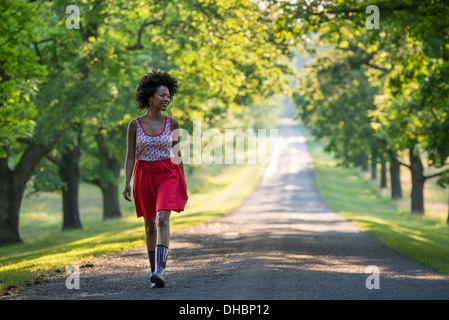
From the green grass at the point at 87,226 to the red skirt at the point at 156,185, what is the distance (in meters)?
1.94

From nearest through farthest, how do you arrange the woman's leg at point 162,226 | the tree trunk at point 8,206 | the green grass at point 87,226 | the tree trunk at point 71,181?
the woman's leg at point 162,226 < the green grass at point 87,226 < the tree trunk at point 8,206 < the tree trunk at point 71,181

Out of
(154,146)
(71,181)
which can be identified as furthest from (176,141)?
(71,181)

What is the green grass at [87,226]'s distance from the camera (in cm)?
955

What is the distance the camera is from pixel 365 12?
41.9 feet

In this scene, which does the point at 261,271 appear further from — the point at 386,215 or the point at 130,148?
the point at 386,215

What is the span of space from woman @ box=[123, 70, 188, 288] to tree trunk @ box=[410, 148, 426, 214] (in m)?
26.7

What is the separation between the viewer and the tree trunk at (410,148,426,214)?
31.6 m

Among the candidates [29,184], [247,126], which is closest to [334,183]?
[247,126]

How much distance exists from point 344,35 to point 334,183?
118ft

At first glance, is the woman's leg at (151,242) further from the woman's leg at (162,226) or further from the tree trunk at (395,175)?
the tree trunk at (395,175)

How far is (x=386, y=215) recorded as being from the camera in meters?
31.6

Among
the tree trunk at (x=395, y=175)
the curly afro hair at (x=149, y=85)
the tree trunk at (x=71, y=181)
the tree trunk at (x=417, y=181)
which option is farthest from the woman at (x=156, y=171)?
the tree trunk at (x=395, y=175)

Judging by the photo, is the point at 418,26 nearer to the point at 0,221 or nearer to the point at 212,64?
the point at 212,64

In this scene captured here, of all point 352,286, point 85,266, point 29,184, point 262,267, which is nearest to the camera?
point 352,286
